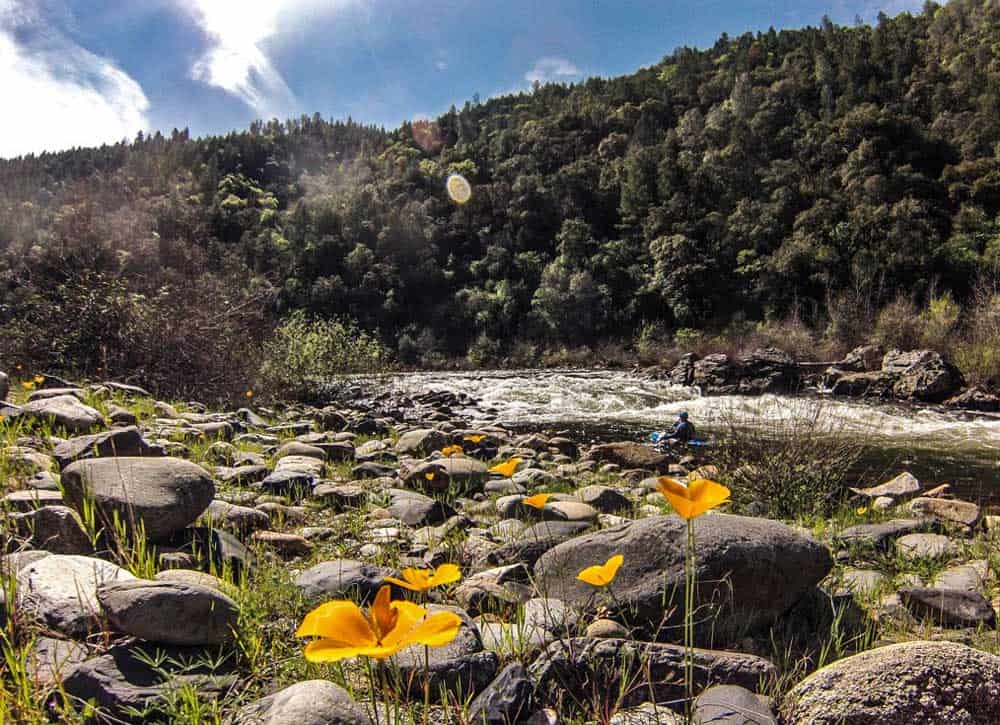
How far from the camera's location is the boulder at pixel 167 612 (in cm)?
153

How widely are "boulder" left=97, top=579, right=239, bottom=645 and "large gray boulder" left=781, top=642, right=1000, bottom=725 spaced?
160 cm

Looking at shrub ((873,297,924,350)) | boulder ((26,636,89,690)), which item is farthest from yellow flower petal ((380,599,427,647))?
shrub ((873,297,924,350))

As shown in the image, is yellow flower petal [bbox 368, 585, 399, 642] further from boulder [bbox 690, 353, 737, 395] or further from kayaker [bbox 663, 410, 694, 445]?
boulder [bbox 690, 353, 737, 395]

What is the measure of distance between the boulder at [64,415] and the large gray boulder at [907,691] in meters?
4.66

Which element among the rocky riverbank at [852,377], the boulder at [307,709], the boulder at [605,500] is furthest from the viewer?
A: the rocky riverbank at [852,377]

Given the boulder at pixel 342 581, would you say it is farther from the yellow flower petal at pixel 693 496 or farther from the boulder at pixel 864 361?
the boulder at pixel 864 361

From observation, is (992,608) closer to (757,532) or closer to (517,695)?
(757,532)

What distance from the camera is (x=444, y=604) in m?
2.09

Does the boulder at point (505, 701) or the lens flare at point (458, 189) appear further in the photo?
the lens flare at point (458, 189)

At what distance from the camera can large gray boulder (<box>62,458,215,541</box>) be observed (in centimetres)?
223

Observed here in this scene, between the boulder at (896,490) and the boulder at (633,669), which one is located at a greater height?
the boulder at (633,669)

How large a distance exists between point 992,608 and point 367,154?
8152cm

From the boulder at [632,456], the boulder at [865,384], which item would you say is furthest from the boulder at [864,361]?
the boulder at [632,456]

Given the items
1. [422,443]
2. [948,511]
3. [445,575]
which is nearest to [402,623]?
[445,575]
